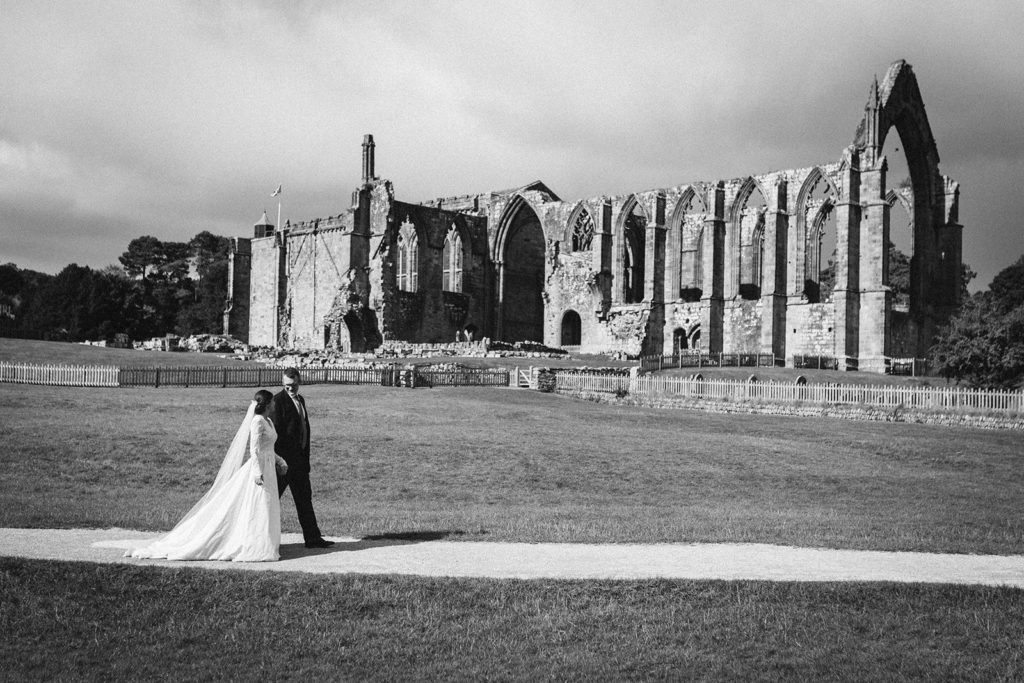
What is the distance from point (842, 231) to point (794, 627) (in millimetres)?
41822

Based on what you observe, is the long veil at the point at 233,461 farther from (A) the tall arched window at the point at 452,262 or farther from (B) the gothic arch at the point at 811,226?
(A) the tall arched window at the point at 452,262

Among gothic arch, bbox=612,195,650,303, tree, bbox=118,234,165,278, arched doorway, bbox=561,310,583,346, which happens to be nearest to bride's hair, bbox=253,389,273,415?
gothic arch, bbox=612,195,650,303

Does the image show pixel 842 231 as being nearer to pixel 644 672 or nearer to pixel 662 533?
pixel 662 533

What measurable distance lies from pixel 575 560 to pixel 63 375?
94.4 ft

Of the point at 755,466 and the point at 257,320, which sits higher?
the point at 257,320

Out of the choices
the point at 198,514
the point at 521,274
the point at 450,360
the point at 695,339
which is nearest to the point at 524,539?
the point at 198,514

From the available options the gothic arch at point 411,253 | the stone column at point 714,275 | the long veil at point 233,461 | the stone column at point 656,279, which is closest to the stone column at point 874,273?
the stone column at point 714,275

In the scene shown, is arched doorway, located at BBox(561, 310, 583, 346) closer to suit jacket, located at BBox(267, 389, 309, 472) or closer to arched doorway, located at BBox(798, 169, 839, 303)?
arched doorway, located at BBox(798, 169, 839, 303)

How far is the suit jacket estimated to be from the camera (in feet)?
33.9

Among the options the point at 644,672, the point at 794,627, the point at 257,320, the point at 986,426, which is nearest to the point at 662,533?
the point at 794,627

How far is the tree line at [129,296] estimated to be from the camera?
77500 mm

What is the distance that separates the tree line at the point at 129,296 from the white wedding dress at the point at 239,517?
2886 inches

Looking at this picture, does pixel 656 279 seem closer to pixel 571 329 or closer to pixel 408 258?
pixel 571 329

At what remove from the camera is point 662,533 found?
1160cm
